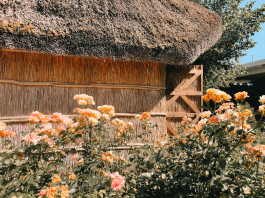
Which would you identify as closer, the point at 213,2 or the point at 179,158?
the point at 179,158

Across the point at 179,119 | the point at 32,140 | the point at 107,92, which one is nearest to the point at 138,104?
the point at 107,92

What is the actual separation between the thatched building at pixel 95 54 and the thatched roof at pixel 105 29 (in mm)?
13

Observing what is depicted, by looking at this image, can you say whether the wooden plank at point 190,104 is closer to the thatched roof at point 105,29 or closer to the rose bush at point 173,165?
the thatched roof at point 105,29

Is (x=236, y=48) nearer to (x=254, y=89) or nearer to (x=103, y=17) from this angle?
(x=254, y=89)

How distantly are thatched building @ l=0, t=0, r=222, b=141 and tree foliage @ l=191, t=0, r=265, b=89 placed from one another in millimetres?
3386

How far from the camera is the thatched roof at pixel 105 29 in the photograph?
383 cm

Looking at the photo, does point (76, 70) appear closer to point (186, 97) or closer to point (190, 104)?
point (186, 97)

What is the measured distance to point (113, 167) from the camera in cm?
276

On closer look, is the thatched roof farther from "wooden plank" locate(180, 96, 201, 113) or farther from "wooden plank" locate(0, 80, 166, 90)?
"wooden plank" locate(180, 96, 201, 113)

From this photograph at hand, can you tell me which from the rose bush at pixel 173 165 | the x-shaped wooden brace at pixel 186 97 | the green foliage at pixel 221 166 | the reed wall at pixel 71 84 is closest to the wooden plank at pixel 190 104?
the x-shaped wooden brace at pixel 186 97

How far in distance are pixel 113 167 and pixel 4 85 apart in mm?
2173

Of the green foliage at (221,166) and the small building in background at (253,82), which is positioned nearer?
the green foliage at (221,166)

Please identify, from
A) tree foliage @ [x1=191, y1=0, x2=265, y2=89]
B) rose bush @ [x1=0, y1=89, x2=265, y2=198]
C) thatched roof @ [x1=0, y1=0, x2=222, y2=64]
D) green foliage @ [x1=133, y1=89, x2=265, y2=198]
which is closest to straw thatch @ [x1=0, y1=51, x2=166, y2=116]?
thatched roof @ [x1=0, y1=0, x2=222, y2=64]

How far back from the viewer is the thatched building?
3.91m
